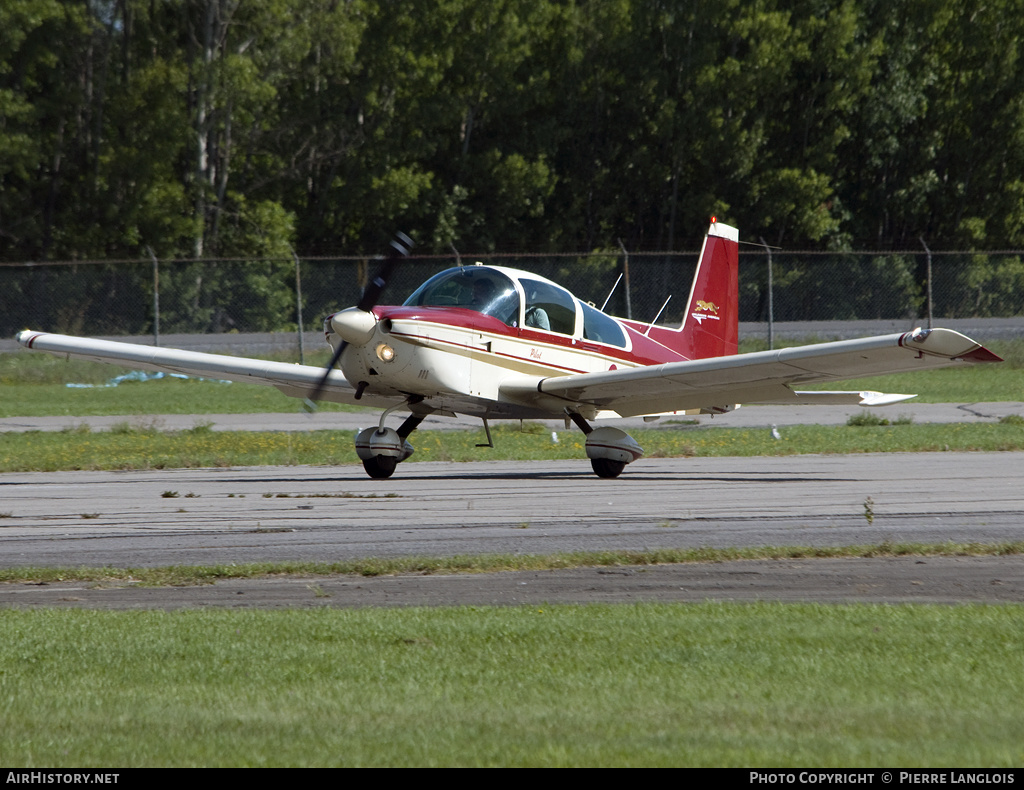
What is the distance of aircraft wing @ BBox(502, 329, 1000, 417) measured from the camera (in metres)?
11.2

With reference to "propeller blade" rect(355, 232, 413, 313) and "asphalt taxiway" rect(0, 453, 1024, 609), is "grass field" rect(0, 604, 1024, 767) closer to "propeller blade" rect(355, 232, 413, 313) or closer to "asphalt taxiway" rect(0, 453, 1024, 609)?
"asphalt taxiway" rect(0, 453, 1024, 609)

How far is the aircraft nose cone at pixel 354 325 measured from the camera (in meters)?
12.5

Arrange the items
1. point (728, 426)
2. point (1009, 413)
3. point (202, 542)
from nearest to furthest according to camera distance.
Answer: point (202, 542) < point (728, 426) < point (1009, 413)

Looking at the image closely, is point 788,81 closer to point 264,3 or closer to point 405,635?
point 264,3

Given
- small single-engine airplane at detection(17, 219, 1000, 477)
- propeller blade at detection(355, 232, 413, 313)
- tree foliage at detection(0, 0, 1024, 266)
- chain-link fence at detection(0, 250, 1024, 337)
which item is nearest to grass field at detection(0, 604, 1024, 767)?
small single-engine airplane at detection(17, 219, 1000, 477)

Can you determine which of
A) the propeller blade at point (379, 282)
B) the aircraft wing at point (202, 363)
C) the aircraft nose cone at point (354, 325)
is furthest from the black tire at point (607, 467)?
the propeller blade at point (379, 282)

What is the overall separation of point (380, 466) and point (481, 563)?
19.8 ft

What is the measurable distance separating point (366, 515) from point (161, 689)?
5.22 meters

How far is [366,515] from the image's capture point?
986 centimetres

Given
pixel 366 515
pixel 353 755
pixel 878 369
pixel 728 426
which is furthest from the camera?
pixel 728 426

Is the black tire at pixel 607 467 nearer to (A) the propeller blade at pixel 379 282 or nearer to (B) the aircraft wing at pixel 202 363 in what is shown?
(B) the aircraft wing at pixel 202 363

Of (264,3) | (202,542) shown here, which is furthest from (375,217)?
(202,542)

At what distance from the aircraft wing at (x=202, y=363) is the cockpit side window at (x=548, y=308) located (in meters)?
2.06

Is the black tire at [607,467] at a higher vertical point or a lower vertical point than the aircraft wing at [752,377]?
lower
